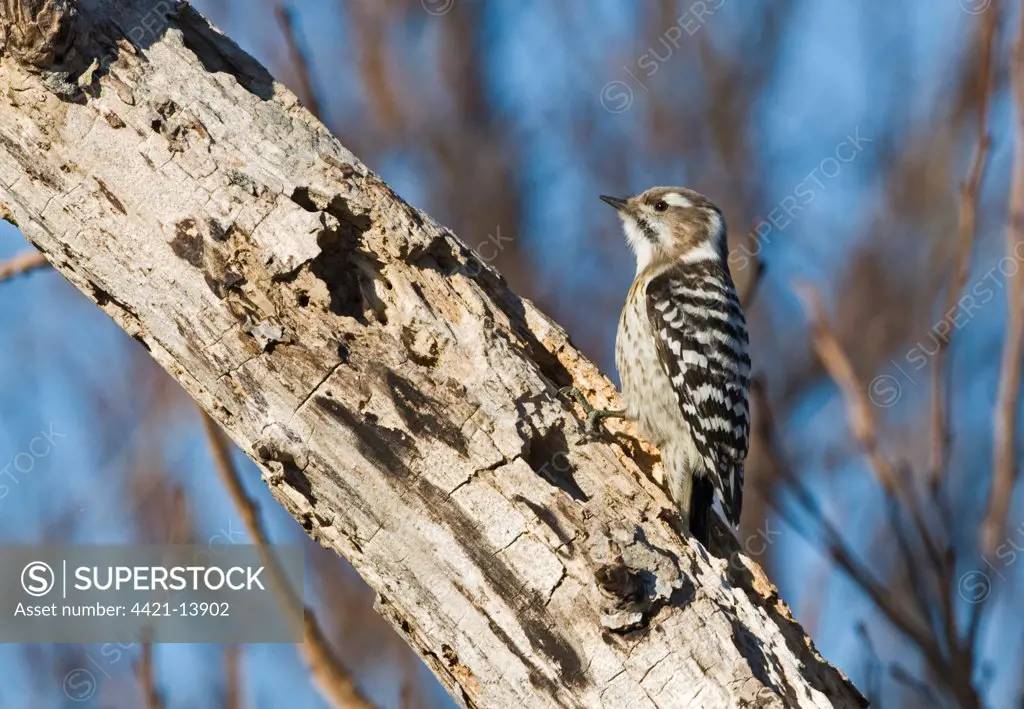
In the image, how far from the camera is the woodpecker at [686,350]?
194 inches

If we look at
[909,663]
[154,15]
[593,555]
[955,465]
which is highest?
[955,465]

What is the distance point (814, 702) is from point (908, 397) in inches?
290

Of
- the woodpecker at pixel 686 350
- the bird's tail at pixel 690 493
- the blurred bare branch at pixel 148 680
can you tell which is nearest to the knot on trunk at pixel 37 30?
the blurred bare branch at pixel 148 680

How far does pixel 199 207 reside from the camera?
3482mm

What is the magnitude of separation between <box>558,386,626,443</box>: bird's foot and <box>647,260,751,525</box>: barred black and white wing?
2.27 ft

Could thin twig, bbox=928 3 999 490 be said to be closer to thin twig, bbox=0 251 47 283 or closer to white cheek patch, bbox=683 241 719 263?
thin twig, bbox=0 251 47 283

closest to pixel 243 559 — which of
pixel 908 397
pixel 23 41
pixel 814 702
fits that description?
pixel 23 41

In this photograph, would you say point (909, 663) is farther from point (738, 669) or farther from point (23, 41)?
point (23, 41)

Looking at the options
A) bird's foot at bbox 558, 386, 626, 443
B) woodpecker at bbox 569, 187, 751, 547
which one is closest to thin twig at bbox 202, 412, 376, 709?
bird's foot at bbox 558, 386, 626, 443

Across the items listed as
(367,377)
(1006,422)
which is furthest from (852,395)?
(367,377)

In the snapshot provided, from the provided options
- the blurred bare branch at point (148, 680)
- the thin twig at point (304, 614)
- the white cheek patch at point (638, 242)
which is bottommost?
the blurred bare branch at point (148, 680)

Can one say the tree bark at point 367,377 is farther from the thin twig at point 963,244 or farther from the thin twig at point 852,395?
the thin twig at point 963,244

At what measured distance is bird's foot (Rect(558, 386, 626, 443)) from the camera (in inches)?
147

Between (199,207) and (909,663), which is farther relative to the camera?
(909,663)
